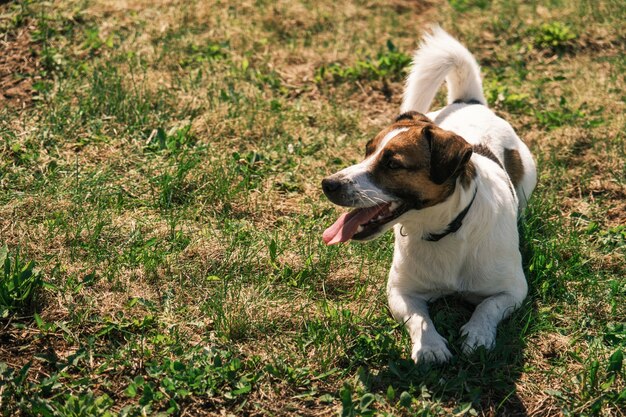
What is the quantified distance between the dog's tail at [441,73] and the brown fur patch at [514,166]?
68 cm

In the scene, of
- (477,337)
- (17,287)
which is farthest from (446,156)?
(17,287)

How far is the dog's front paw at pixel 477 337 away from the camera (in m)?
3.68

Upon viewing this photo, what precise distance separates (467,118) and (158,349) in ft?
8.13

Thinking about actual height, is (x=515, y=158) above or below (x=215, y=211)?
above

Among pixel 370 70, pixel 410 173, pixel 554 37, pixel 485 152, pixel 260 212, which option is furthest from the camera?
pixel 554 37

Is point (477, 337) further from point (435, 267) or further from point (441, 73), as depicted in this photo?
point (441, 73)

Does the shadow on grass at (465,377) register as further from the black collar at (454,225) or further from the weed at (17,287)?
the weed at (17,287)

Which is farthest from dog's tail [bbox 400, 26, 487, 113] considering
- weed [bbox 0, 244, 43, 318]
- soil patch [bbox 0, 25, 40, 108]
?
soil patch [bbox 0, 25, 40, 108]

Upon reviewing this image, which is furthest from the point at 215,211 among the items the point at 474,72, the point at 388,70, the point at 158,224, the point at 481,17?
the point at 481,17

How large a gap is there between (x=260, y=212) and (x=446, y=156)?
66.7 inches

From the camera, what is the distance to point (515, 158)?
15.7 feet

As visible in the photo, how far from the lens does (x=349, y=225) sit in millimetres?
3793

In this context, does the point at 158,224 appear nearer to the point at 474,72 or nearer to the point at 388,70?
the point at 474,72

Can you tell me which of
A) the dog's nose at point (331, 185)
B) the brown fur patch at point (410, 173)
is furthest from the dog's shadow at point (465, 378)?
the dog's nose at point (331, 185)
